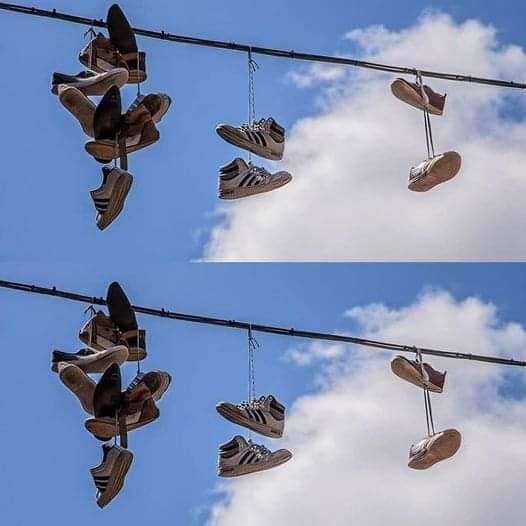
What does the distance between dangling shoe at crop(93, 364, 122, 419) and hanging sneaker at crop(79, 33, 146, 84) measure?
3.20ft

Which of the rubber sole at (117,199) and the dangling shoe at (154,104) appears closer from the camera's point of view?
the rubber sole at (117,199)

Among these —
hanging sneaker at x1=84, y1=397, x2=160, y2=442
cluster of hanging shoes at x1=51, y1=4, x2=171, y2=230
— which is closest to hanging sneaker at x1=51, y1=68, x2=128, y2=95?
cluster of hanging shoes at x1=51, y1=4, x2=171, y2=230

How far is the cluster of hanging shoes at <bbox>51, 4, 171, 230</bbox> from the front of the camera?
4.19m

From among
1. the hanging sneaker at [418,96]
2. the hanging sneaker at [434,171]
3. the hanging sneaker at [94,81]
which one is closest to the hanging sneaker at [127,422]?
the hanging sneaker at [94,81]

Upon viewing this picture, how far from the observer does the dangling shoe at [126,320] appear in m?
4.22

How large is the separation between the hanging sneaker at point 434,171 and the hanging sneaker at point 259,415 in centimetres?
88

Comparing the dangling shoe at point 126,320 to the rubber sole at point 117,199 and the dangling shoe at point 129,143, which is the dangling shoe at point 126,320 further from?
the dangling shoe at point 129,143

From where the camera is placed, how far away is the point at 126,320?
14.1ft

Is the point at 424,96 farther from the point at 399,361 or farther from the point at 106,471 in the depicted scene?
the point at 106,471

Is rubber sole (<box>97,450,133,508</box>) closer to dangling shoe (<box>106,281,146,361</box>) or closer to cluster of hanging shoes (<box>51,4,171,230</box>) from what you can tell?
dangling shoe (<box>106,281,146,361</box>)

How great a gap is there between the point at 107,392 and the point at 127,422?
0.46 feet

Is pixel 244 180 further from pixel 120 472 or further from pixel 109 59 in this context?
pixel 120 472

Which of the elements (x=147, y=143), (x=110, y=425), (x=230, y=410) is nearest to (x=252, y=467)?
(x=230, y=410)

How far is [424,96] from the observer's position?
4.98 m
